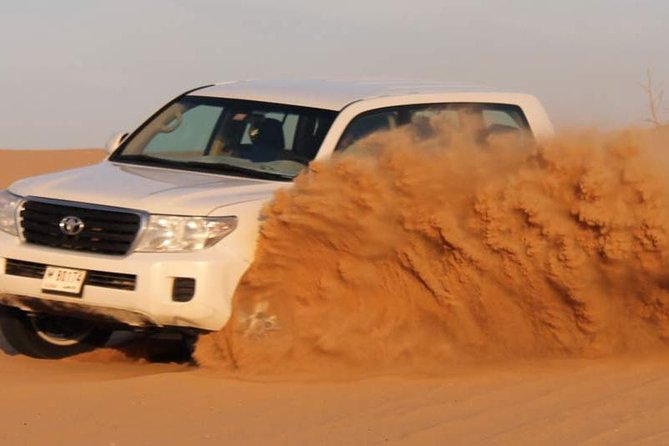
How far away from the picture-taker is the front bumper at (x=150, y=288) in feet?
22.8

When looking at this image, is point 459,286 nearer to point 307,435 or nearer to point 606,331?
point 606,331

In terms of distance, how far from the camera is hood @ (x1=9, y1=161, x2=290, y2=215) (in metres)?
7.17

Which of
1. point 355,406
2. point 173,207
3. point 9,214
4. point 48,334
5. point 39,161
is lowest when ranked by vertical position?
point 39,161

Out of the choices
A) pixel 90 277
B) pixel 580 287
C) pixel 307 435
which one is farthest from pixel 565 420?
pixel 90 277

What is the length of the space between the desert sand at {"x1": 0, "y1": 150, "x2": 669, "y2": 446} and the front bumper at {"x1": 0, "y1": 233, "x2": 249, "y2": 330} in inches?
12.9

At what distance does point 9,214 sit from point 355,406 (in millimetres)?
2311

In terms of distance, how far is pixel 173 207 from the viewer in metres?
7.12

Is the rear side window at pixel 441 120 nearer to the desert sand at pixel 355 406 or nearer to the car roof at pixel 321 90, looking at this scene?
the car roof at pixel 321 90

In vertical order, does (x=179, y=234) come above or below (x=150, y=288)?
above

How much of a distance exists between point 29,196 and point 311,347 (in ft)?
5.66

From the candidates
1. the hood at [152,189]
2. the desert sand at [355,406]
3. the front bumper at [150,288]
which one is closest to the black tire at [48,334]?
the desert sand at [355,406]

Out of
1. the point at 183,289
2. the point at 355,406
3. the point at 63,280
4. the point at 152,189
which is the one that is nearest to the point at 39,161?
the point at 152,189

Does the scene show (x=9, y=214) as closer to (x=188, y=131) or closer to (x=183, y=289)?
(x=183, y=289)

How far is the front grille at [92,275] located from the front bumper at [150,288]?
0.02 metres
